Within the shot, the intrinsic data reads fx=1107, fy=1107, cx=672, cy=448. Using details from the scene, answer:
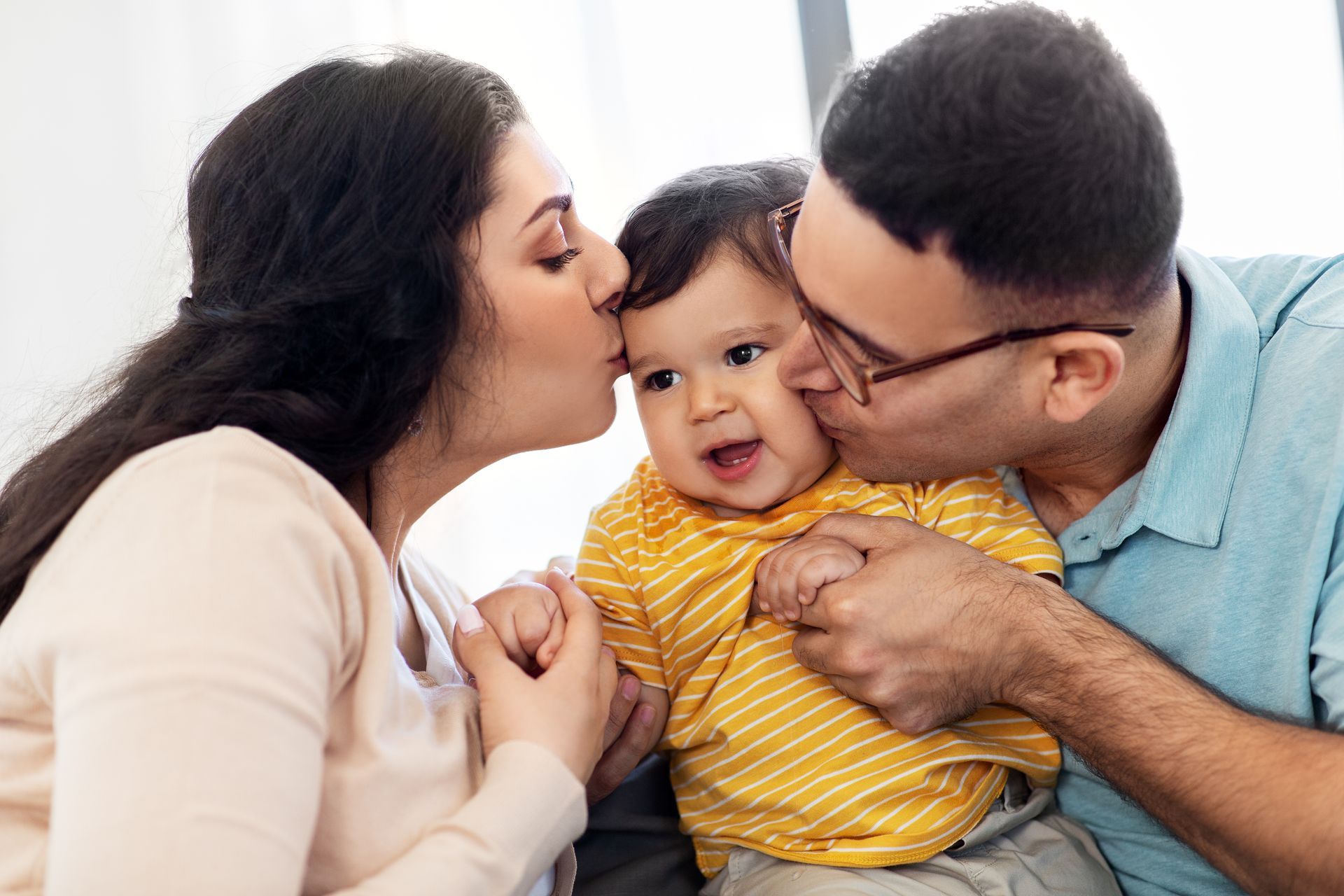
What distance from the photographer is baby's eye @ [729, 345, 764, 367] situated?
1498mm

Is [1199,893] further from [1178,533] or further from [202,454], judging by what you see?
[202,454]

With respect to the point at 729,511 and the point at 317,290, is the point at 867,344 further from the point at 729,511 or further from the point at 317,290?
the point at 317,290

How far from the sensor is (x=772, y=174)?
163cm

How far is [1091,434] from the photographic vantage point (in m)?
1.43

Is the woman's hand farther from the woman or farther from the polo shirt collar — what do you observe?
the polo shirt collar

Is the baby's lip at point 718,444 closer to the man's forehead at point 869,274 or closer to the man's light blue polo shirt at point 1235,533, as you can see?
the man's forehead at point 869,274

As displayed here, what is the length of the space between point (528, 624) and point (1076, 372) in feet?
2.43

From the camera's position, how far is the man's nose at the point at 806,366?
143 cm

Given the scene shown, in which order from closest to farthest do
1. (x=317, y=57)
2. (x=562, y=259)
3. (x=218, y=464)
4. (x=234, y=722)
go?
(x=234, y=722) < (x=218, y=464) < (x=562, y=259) < (x=317, y=57)

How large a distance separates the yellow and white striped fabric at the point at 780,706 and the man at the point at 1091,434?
0.21ft

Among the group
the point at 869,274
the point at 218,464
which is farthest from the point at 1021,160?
the point at 218,464

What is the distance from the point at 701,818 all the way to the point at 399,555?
0.56 m

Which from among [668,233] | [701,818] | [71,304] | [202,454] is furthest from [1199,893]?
[71,304]

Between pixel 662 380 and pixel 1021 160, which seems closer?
pixel 1021 160
